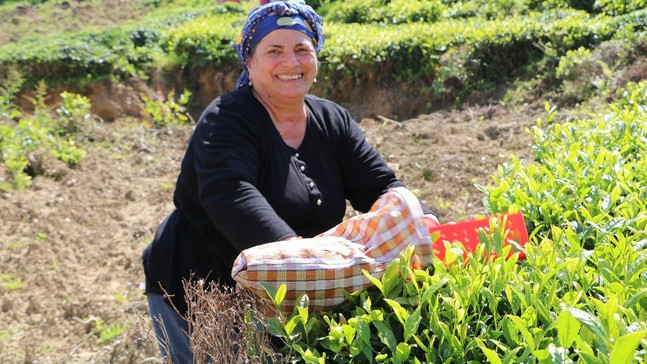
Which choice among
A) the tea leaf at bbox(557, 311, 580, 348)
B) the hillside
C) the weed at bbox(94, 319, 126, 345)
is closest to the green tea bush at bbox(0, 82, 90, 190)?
the hillside

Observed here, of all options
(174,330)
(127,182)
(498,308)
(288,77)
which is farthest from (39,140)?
(498,308)

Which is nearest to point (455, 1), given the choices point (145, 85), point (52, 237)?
point (145, 85)

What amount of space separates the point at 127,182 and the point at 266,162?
4.79 m

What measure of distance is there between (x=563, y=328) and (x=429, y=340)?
0.37 metres

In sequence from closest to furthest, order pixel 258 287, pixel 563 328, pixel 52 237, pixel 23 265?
pixel 563 328
pixel 258 287
pixel 23 265
pixel 52 237

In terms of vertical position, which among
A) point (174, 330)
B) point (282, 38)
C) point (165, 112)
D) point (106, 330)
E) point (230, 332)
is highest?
point (282, 38)

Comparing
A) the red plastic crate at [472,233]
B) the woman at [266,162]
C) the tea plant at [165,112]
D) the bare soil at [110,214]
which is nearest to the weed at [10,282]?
the bare soil at [110,214]

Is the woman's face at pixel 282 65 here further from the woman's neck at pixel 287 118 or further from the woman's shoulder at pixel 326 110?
the woman's shoulder at pixel 326 110

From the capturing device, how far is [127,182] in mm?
6832

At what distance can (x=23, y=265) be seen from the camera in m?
5.27

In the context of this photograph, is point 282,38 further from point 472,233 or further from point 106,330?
point 106,330

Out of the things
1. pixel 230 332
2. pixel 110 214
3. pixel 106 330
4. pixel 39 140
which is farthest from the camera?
pixel 39 140

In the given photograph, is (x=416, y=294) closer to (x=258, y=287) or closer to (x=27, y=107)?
(x=258, y=287)

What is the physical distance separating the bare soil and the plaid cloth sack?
87.9 inches
